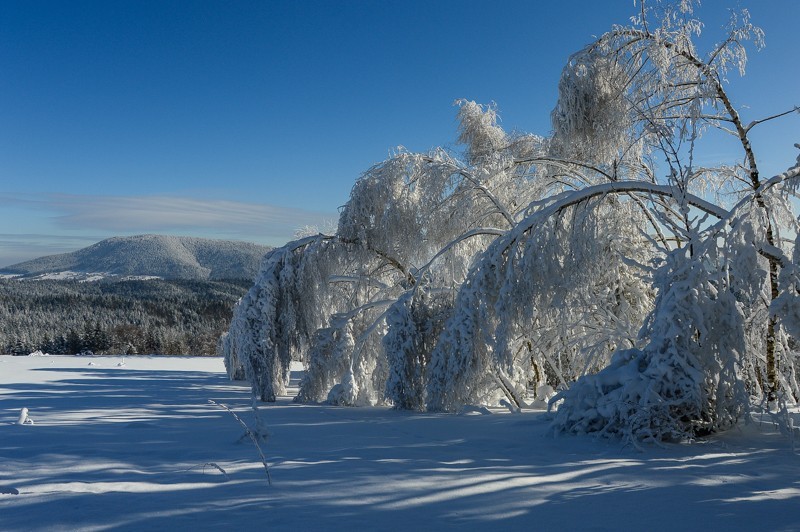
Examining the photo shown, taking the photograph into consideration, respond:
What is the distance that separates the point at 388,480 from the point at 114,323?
217ft

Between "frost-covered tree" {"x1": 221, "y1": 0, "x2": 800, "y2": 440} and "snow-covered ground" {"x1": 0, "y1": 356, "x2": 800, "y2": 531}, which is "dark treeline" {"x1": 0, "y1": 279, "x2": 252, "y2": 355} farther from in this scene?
"snow-covered ground" {"x1": 0, "y1": 356, "x2": 800, "y2": 531}

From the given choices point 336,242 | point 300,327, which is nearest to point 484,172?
point 336,242

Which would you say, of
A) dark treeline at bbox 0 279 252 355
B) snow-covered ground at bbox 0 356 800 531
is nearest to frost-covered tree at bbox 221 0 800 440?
snow-covered ground at bbox 0 356 800 531

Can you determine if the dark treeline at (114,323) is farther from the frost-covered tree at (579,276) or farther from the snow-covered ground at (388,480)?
the snow-covered ground at (388,480)

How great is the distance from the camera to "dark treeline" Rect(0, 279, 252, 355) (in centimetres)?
5219

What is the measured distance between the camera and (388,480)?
3787 mm

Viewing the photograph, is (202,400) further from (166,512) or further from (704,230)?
(704,230)

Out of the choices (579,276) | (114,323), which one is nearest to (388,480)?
(579,276)

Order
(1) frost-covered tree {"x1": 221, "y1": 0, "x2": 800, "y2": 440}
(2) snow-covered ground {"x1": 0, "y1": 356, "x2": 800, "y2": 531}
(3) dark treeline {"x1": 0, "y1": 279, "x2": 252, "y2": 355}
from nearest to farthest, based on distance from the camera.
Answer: (2) snow-covered ground {"x1": 0, "y1": 356, "x2": 800, "y2": 531}
(1) frost-covered tree {"x1": 221, "y1": 0, "x2": 800, "y2": 440}
(3) dark treeline {"x1": 0, "y1": 279, "x2": 252, "y2": 355}

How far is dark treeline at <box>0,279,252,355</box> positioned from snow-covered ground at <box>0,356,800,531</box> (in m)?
52.3

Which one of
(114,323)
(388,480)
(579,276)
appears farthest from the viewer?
(114,323)

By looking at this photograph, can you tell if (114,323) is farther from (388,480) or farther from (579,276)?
(388,480)

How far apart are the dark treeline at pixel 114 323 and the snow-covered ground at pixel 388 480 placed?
52285mm

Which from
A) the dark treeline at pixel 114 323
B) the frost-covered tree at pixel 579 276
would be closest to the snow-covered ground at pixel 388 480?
the frost-covered tree at pixel 579 276
